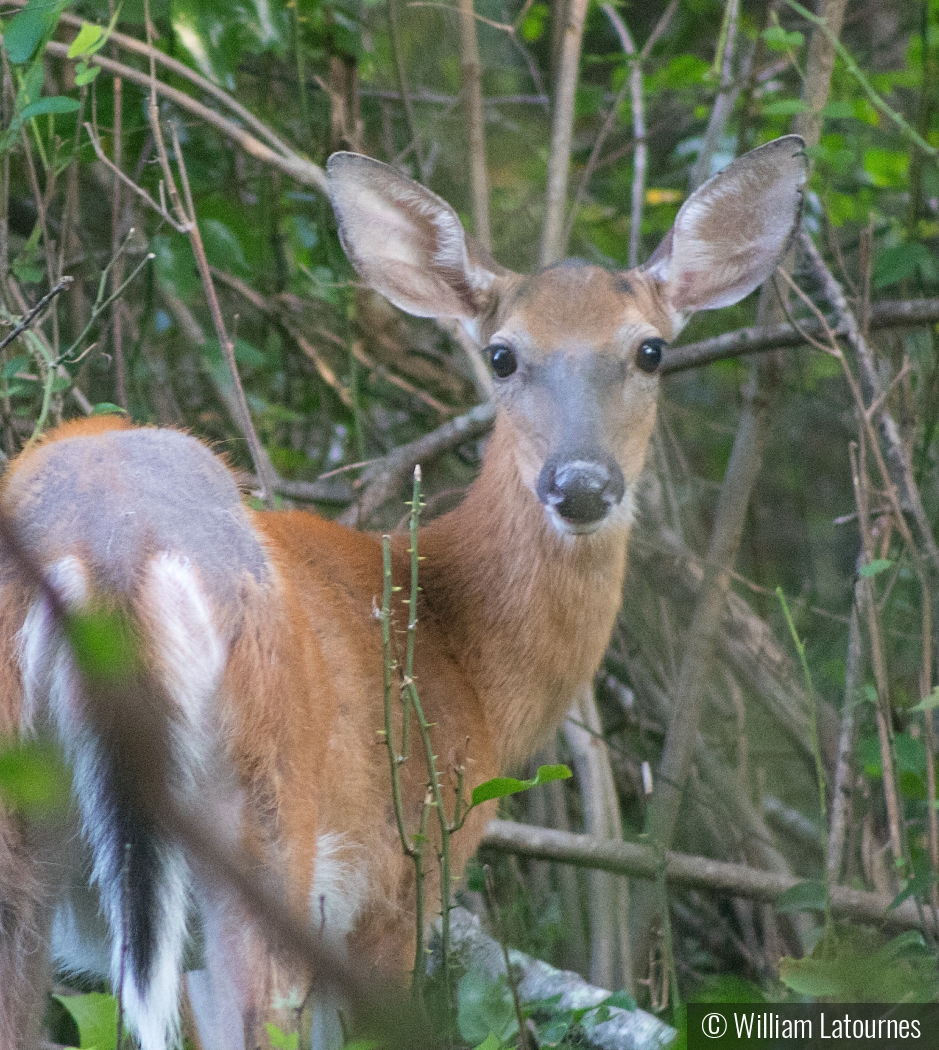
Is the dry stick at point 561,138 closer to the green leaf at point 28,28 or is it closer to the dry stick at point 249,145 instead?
the dry stick at point 249,145

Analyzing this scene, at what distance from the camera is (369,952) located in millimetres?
3016

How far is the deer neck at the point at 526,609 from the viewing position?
3.46 m

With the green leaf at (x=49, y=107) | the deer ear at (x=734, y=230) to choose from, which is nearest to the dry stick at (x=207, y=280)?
the green leaf at (x=49, y=107)

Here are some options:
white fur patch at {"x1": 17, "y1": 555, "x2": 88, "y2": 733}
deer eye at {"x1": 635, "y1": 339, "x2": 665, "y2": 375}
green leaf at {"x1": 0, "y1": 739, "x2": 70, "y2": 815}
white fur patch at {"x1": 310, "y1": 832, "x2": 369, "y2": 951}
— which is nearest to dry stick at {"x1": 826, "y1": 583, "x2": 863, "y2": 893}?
deer eye at {"x1": 635, "y1": 339, "x2": 665, "y2": 375}

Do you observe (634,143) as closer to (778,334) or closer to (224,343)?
(778,334)

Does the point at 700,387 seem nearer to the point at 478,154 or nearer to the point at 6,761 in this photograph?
the point at 478,154

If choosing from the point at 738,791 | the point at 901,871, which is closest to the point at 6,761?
the point at 901,871

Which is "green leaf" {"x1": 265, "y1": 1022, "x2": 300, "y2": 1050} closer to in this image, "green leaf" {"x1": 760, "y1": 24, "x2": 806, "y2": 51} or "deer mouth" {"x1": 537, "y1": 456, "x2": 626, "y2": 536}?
"deer mouth" {"x1": 537, "y1": 456, "x2": 626, "y2": 536}

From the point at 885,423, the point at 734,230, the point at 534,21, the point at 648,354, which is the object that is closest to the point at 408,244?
the point at 648,354

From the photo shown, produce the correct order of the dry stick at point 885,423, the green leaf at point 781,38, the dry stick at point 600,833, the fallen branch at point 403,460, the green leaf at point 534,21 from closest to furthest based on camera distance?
the green leaf at point 781,38
the dry stick at point 885,423
the dry stick at point 600,833
the fallen branch at point 403,460
the green leaf at point 534,21

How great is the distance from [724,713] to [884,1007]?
2684 millimetres

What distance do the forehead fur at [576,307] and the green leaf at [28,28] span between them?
1366 mm

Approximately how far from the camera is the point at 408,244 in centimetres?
384

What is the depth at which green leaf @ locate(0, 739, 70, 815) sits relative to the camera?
3.19 feet
